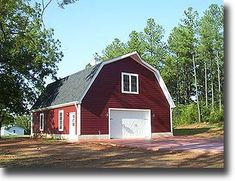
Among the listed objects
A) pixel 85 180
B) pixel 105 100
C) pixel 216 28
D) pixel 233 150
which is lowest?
pixel 85 180

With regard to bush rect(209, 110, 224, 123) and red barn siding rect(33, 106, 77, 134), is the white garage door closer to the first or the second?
red barn siding rect(33, 106, 77, 134)

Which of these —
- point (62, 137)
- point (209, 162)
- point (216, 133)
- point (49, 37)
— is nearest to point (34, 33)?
point (49, 37)

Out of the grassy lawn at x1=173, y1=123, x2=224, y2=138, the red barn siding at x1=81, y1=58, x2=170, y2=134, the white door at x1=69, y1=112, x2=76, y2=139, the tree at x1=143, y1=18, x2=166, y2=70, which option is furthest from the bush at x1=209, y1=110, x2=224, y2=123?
the white door at x1=69, y1=112, x2=76, y2=139

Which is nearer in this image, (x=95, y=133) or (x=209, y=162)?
(x=209, y=162)

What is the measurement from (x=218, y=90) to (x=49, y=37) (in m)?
17.1

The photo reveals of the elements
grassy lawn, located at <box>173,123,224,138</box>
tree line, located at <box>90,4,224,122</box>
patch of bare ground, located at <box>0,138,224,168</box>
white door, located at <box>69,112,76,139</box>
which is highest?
tree line, located at <box>90,4,224,122</box>

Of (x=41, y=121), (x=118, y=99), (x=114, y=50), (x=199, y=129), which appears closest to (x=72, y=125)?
(x=118, y=99)

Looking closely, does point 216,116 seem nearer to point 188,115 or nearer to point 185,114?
point 188,115

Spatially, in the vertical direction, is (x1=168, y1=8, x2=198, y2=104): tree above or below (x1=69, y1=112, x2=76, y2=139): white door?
above

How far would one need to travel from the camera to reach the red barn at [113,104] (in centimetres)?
1723

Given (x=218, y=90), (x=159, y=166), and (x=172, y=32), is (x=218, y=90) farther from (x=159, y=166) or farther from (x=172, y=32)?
(x=159, y=166)

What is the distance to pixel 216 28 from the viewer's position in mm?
25188

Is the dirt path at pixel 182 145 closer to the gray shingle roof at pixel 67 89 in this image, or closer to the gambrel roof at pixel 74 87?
the gambrel roof at pixel 74 87

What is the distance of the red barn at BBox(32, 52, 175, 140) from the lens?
17.2 meters
